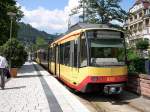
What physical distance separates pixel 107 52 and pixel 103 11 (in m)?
13.2

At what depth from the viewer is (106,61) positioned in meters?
15.5

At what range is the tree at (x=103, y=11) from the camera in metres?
28.5

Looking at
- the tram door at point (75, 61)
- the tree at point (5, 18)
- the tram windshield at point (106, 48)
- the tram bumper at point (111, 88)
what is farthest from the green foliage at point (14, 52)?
the tram bumper at point (111, 88)

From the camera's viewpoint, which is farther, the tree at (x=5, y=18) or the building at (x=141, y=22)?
the building at (x=141, y=22)

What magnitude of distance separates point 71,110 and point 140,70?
1305cm

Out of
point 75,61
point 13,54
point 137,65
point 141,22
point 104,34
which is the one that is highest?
point 141,22

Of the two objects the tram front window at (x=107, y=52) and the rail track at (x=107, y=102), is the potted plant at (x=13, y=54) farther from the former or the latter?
the tram front window at (x=107, y=52)

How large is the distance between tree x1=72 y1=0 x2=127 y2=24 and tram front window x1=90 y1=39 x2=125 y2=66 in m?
12.6

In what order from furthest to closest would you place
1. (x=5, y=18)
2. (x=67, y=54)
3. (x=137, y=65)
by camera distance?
(x=5, y=18), (x=137, y=65), (x=67, y=54)

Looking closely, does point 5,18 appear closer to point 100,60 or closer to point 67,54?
point 67,54

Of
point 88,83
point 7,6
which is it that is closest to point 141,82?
point 88,83

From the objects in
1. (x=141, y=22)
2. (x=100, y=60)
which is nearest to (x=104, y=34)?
(x=100, y=60)

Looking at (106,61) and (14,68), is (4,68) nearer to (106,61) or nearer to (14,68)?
(106,61)

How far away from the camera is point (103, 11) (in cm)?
2852
